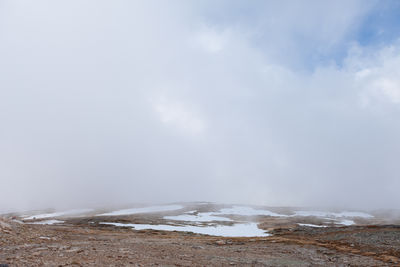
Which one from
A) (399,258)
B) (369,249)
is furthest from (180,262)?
(369,249)

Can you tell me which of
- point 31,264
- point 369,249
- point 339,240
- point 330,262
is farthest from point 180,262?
point 339,240

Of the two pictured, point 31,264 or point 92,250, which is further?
point 92,250

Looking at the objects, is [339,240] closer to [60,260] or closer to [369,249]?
[369,249]

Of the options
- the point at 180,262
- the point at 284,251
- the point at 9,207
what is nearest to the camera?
the point at 180,262

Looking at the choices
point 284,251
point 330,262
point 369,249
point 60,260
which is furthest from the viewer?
point 369,249

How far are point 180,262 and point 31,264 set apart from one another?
7200 mm

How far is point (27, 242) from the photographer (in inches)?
736

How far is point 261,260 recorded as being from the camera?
59.4ft

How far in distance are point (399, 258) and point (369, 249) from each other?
474 cm

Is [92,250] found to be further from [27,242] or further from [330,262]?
[330,262]

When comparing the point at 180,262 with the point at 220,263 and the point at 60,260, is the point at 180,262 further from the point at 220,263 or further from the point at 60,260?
the point at 60,260

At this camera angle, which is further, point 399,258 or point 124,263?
point 399,258

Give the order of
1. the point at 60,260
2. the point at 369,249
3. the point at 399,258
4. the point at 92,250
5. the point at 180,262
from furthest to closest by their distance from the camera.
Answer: the point at 369,249 → the point at 399,258 → the point at 92,250 → the point at 180,262 → the point at 60,260

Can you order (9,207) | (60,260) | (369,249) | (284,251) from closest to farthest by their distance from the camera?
(60,260)
(284,251)
(369,249)
(9,207)
